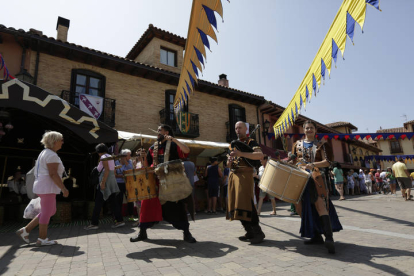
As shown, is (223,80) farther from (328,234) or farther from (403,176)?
(328,234)

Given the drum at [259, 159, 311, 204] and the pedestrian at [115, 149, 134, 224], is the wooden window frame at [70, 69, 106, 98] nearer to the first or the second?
the pedestrian at [115, 149, 134, 224]

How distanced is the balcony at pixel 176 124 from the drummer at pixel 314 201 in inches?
399

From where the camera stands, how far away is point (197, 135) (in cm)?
1384

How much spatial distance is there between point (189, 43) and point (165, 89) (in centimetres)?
923

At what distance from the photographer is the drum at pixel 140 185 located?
353 cm

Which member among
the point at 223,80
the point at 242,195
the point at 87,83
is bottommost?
the point at 242,195

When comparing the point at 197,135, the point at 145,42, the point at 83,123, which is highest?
the point at 145,42

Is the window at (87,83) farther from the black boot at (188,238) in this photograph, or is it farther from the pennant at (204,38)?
the black boot at (188,238)

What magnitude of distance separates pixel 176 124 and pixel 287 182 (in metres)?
10.8

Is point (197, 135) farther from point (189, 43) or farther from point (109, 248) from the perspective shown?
point (109, 248)

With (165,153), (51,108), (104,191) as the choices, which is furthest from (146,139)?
(165,153)

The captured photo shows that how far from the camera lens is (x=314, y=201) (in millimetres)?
3188

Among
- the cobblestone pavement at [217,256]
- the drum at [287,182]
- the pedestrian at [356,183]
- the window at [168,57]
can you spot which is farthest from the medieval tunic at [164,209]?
the pedestrian at [356,183]

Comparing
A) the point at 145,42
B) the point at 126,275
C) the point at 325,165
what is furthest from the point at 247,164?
the point at 145,42
